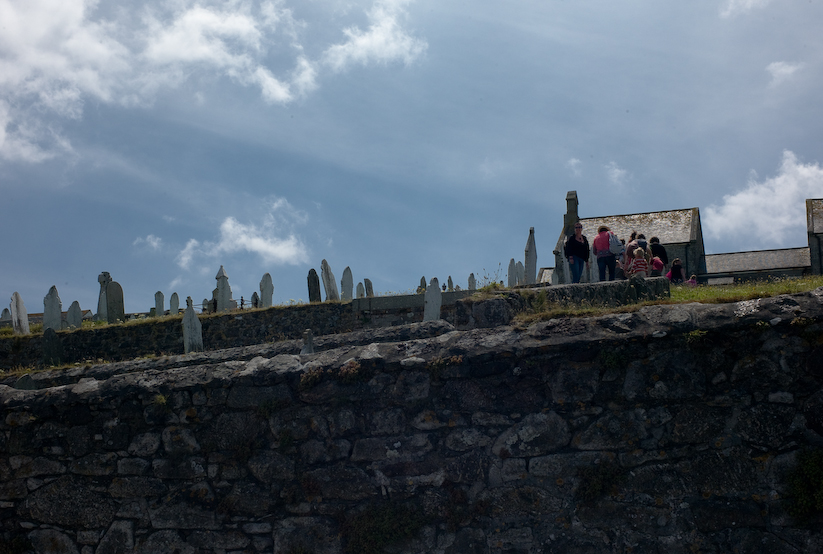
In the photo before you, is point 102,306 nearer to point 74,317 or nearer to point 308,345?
point 74,317

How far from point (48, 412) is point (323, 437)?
9.20 feet

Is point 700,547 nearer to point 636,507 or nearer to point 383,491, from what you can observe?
point 636,507

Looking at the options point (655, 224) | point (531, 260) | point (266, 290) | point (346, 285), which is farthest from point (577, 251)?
point (655, 224)

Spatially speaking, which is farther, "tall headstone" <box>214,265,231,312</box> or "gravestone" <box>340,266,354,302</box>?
"tall headstone" <box>214,265,231,312</box>

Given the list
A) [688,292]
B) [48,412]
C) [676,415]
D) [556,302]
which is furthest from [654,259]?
[48,412]

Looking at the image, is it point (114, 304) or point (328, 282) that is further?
point (114, 304)

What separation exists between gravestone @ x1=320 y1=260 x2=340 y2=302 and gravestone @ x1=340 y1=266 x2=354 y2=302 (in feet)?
0.68

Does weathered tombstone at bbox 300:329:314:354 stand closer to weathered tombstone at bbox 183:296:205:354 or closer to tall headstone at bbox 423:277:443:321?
tall headstone at bbox 423:277:443:321

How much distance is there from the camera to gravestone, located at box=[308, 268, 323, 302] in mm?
14852

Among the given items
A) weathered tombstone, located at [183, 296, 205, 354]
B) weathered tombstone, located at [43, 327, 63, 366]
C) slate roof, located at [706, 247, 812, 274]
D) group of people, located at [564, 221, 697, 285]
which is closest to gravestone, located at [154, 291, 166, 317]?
weathered tombstone, located at [43, 327, 63, 366]

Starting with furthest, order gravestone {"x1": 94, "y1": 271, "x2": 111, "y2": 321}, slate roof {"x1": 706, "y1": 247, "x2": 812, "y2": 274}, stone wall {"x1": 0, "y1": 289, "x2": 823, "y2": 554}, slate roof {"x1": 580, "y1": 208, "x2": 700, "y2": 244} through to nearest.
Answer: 1. slate roof {"x1": 706, "y1": 247, "x2": 812, "y2": 274}
2. slate roof {"x1": 580, "y1": 208, "x2": 700, "y2": 244}
3. gravestone {"x1": 94, "y1": 271, "x2": 111, "y2": 321}
4. stone wall {"x1": 0, "y1": 289, "x2": 823, "y2": 554}

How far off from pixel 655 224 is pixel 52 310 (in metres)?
24.2

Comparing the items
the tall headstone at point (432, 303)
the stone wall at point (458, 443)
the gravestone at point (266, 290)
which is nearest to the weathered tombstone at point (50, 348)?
the gravestone at point (266, 290)

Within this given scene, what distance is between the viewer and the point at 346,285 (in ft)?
46.8
